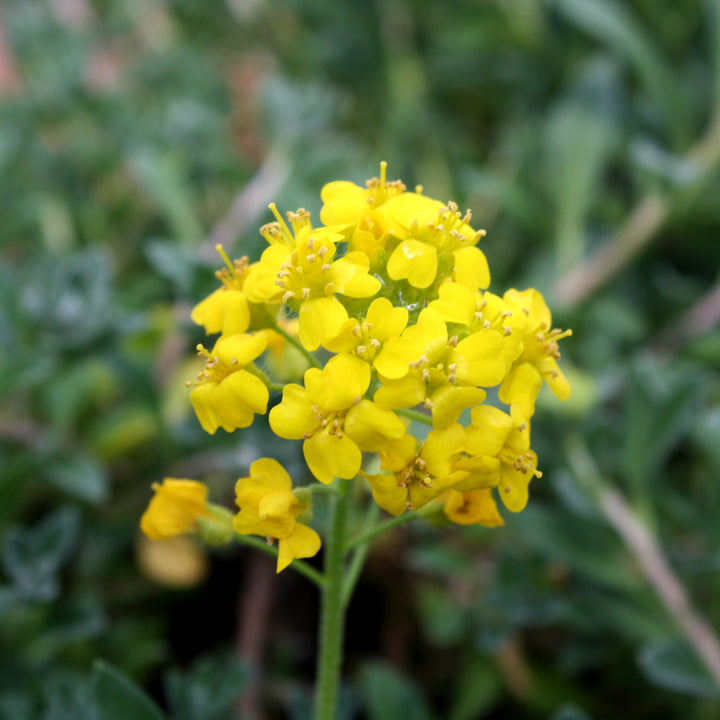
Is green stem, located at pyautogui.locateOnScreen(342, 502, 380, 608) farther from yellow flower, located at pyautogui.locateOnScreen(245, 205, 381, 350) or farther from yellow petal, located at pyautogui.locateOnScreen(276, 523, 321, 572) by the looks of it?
yellow flower, located at pyautogui.locateOnScreen(245, 205, 381, 350)

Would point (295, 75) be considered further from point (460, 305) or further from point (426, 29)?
point (460, 305)

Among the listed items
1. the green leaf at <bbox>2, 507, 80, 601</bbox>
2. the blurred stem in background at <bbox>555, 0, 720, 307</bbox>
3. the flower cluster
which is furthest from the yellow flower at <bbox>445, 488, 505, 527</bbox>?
the blurred stem in background at <bbox>555, 0, 720, 307</bbox>

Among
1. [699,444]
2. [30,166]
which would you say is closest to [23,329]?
Answer: [30,166]

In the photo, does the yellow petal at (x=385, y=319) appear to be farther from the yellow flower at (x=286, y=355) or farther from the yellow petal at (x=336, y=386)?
the yellow flower at (x=286, y=355)

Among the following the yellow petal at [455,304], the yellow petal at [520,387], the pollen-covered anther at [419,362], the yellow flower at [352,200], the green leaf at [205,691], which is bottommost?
the green leaf at [205,691]

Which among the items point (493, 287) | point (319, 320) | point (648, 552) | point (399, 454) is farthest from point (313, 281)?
point (493, 287)

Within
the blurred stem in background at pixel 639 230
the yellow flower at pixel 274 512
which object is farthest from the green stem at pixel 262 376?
the blurred stem in background at pixel 639 230
